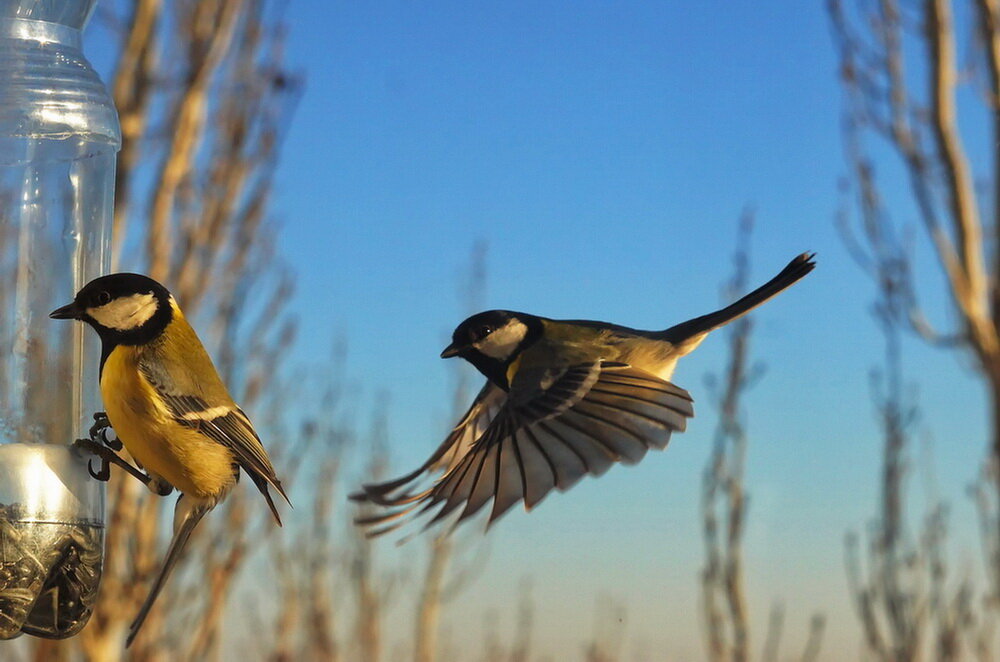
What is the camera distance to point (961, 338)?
5785mm

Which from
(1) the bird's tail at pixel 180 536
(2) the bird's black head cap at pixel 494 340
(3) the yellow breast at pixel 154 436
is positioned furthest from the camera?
(2) the bird's black head cap at pixel 494 340

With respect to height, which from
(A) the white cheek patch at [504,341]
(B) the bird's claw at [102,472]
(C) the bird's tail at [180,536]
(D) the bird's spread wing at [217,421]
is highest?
(A) the white cheek patch at [504,341]

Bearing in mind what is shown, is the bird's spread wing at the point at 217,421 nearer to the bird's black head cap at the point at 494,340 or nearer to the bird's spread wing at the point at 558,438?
the bird's spread wing at the point at 558,438

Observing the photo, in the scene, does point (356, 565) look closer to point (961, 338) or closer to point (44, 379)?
point (961, 338)

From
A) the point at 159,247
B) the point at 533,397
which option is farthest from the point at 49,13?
the point at 159,247

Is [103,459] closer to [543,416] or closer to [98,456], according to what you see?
[98,456]

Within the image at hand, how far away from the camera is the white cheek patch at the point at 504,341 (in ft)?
8.60

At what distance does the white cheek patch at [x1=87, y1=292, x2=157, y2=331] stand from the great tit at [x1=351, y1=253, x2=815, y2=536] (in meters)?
0.58

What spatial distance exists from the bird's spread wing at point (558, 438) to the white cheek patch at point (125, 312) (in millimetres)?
615

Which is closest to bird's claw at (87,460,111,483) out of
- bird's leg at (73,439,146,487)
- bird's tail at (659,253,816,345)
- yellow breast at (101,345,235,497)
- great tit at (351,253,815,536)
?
bird's leg at (73,439,146,487)

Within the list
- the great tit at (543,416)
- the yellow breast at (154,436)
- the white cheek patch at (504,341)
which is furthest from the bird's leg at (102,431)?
the white cheek patch at (504,341)

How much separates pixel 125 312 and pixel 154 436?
26cm

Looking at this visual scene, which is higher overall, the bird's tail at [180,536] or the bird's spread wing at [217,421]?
the bird's spread wing at [217,421]

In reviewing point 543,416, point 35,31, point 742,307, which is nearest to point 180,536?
Result: point 543,416
